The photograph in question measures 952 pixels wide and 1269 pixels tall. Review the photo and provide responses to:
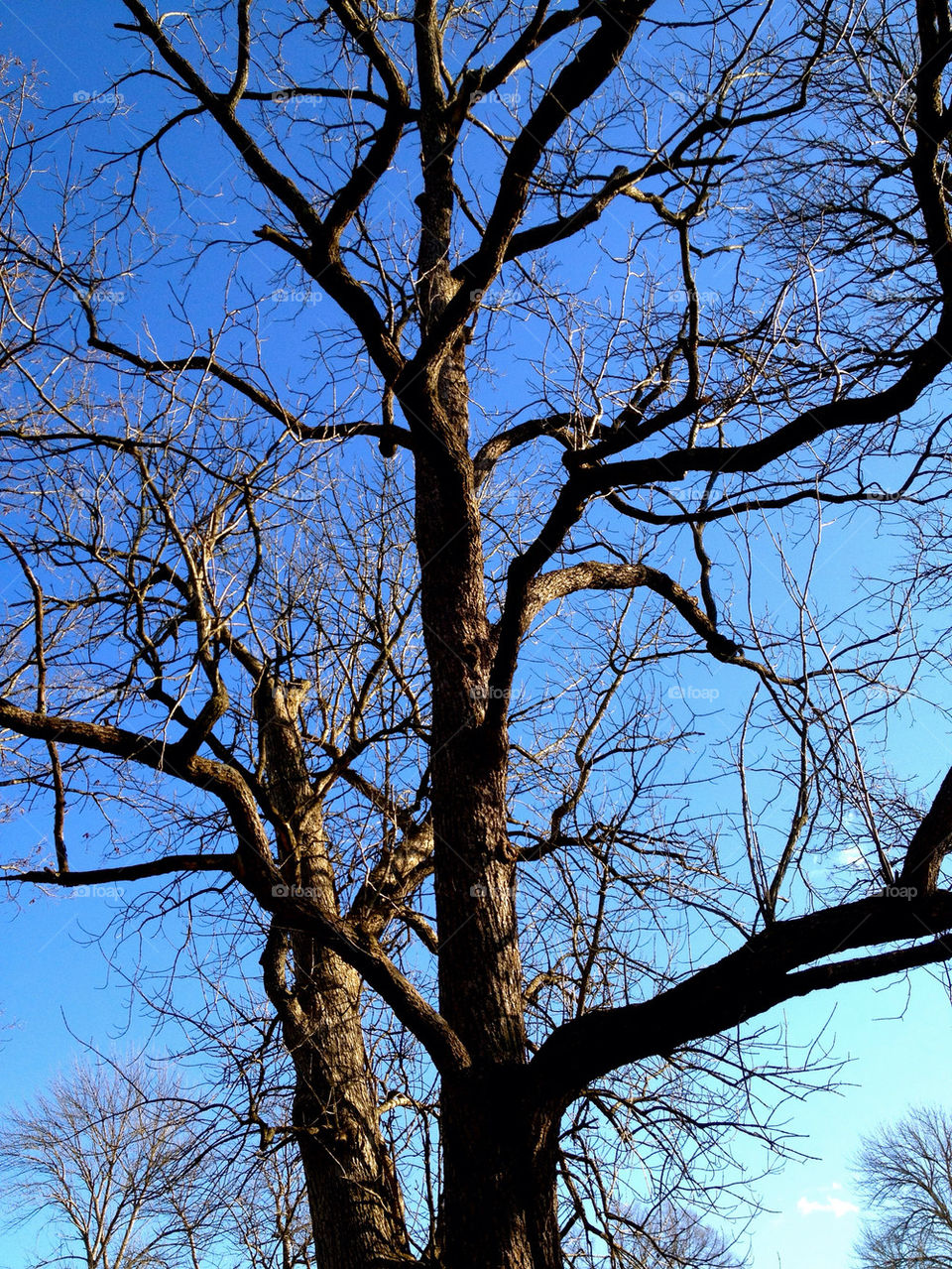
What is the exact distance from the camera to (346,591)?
541 centimetres

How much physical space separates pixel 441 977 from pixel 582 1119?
3.67 feet

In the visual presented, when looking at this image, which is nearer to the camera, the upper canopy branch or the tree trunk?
the upper canopy branch

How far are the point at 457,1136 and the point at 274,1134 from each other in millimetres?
1301

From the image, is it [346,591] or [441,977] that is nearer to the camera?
[441,977]

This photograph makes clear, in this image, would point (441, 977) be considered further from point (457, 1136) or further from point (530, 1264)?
point (530, 1264)

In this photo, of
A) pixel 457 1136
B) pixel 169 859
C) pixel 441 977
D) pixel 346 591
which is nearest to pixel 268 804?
pixel 169 859

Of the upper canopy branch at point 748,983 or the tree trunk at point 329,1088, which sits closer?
the upper canopy branch at point 748,983

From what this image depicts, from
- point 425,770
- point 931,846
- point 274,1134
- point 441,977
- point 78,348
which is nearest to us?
point 931,846

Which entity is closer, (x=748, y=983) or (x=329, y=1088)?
(x=748, y=983)

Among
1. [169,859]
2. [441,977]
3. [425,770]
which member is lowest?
[441,977]

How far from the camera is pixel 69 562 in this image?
4.12 m

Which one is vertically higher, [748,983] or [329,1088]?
[329,1088]

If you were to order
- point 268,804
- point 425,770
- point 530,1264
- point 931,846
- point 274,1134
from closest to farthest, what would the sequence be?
point 931,846
point 530,1264
point 268,804
point 274,1134
point 425,770

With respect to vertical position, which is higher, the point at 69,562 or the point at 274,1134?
the point at 69,562
